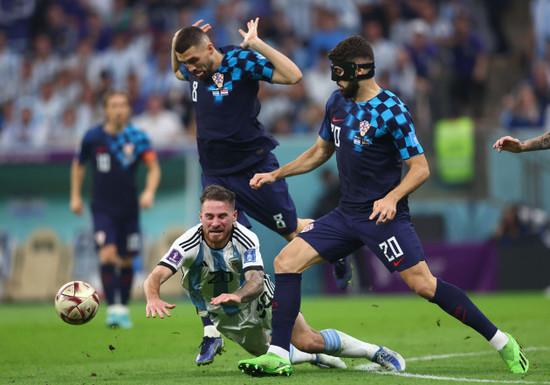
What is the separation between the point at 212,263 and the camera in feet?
22.5

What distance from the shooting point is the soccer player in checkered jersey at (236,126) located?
7695 mm

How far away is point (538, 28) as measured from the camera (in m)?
19.2

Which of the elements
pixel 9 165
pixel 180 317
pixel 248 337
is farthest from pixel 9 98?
pixel 248 337

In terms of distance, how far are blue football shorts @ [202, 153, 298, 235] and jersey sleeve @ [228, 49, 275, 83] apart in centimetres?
78

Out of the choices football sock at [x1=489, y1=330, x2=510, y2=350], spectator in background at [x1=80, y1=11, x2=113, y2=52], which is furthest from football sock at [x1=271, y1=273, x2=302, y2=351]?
spectator in background at [x1=80, y1=11, x2=113, y2=52]

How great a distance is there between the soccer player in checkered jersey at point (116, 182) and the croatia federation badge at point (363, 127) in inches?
213

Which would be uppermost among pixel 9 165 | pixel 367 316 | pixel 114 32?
pixel 114 32

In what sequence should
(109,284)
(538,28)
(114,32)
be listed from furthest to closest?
1. (114,32)
2. (538,28)
3. (109,284)

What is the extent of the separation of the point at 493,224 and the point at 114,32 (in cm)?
949

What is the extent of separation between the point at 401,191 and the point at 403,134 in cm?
43

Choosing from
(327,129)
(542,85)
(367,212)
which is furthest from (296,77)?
(542,85)

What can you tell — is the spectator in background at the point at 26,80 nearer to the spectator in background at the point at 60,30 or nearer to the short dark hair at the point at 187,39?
the spectator in background at the point at 60,30

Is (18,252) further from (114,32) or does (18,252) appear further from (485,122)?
(485,122)

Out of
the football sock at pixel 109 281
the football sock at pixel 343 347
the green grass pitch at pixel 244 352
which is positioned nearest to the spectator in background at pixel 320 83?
the green grass pitch at pixel 244 352
